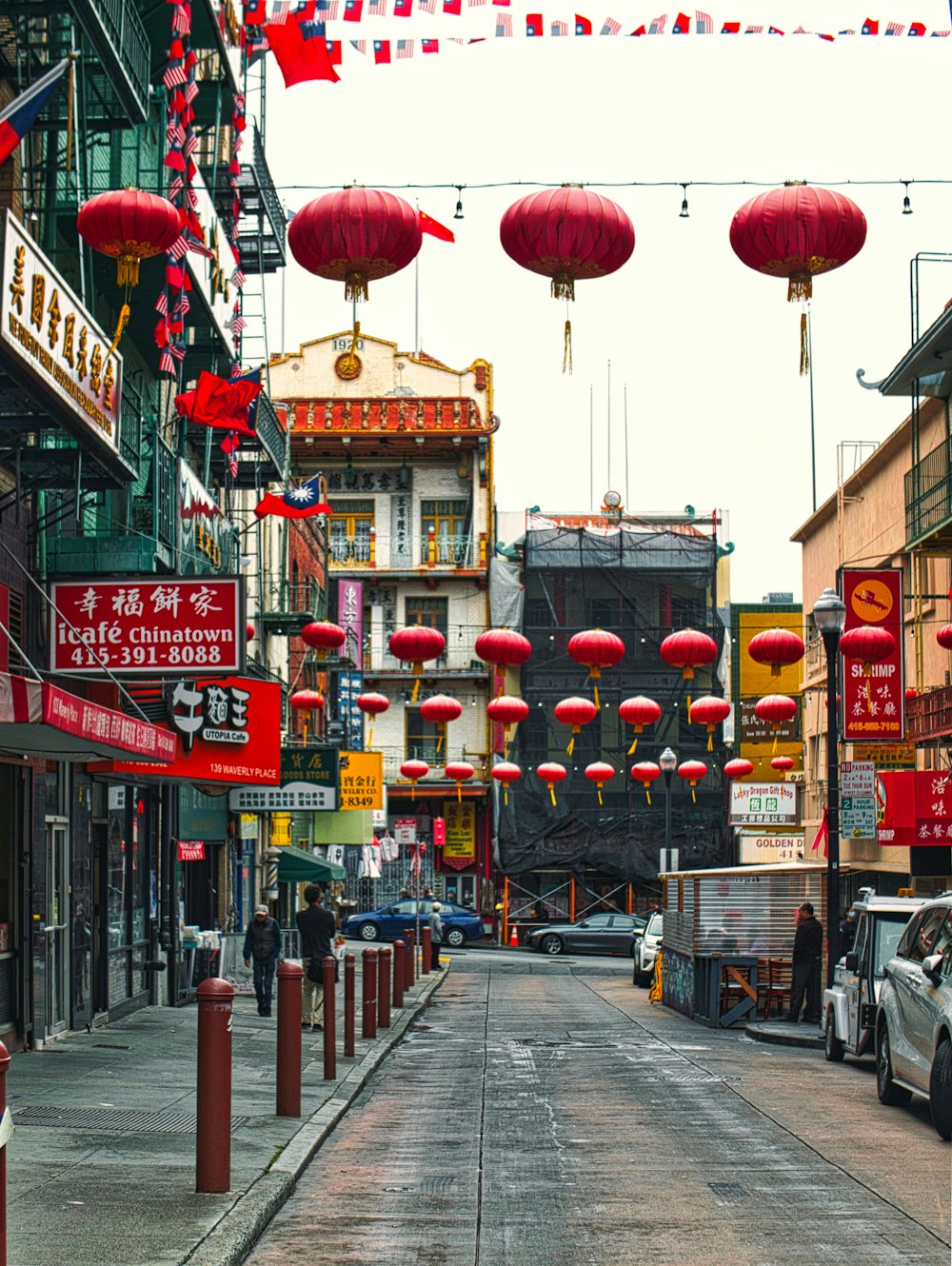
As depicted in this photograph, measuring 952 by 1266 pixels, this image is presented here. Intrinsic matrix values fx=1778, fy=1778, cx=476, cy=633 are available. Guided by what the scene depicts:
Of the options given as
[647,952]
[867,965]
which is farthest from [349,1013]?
[647,952]

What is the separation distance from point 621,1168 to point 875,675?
25.2 m

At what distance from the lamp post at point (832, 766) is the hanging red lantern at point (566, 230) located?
10371 mm

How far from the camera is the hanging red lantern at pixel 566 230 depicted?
12.2 metres

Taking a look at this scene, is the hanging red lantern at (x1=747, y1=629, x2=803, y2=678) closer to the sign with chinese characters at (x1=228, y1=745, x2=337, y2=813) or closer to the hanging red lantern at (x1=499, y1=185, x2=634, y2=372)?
the sign with chinese characters at (x1=228, y1=745, x2=337, y2=813)

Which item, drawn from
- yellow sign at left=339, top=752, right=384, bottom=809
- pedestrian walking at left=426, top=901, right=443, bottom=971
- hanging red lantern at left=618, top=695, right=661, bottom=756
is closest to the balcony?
hanging red lantern at left=618, top=695, right=661, bottom=756

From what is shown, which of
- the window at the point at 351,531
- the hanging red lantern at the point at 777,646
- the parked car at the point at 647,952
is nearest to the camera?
the hanging red lantern at the point at 777,646

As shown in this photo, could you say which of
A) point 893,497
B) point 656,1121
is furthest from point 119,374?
point 893,497

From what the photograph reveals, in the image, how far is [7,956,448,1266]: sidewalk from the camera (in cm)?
842

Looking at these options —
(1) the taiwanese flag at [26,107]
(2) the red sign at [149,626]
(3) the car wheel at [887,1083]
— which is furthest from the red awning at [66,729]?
(3) the car wheel at [887,1083]

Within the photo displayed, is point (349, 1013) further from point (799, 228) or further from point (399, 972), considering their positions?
point (799, 228)

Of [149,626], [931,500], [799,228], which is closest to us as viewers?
[799,228]

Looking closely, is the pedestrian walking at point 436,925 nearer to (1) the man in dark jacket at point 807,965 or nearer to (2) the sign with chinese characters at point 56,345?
(1) the man in dark jacket at point 807,965

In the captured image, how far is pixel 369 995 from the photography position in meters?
21.2

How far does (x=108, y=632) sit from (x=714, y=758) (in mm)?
50601
